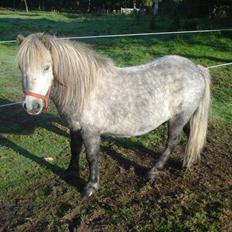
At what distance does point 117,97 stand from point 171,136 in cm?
99

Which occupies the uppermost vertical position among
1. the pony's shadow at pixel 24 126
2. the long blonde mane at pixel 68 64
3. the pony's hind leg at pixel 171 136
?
the long blonde mane at pixel 68 64

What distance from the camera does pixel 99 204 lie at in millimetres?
4094

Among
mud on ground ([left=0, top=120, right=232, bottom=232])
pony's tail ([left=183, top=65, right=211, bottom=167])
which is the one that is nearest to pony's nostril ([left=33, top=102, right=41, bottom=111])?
mud on ground ([left=0, top=120, right=232, bottom=232])

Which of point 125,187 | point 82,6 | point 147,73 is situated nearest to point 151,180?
point 125,187

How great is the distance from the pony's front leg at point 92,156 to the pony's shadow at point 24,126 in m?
0.65

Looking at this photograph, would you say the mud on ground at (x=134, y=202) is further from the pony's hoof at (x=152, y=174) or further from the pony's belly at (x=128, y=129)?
the pony's belly at (x=128, y=129)

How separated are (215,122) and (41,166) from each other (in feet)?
10.2

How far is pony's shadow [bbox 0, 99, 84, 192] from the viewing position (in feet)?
16.9

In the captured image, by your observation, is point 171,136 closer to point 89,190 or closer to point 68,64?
point 89,190

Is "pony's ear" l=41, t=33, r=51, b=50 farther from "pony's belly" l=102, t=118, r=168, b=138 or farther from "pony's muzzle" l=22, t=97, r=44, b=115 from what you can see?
"pony's belly" l=102, t=118, r=168, b=138

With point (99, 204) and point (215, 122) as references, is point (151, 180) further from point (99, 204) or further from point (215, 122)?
point (215, 122)

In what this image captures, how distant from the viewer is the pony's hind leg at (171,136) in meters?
4.57

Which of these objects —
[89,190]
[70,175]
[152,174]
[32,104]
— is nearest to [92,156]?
[89,190]

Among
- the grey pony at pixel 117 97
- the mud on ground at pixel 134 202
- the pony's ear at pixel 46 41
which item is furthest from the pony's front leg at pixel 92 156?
the pony's ear at pixel 46 41
